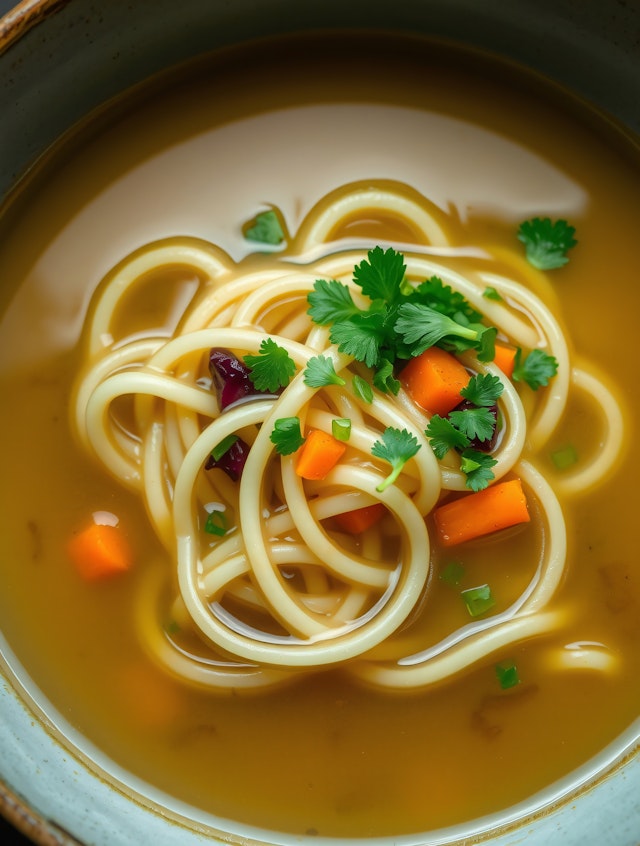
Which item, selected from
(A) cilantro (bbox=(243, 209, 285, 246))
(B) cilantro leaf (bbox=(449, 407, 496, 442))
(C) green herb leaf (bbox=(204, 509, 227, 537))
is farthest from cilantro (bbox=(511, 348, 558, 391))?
(C) green herb leaf (bbox=(204, 509, 227, 537))

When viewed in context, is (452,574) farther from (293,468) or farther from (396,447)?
(293,468)

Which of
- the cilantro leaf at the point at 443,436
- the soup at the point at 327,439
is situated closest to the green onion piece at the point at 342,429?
the soup at the point at 327,439

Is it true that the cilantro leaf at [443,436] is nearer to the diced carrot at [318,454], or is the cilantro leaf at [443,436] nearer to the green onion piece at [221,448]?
the diced carrot at [318,454]

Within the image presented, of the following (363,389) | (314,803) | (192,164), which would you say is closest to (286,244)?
(192,164)

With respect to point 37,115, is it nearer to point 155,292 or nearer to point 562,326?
point 155,292

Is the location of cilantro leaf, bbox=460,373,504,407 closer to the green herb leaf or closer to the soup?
the soup
